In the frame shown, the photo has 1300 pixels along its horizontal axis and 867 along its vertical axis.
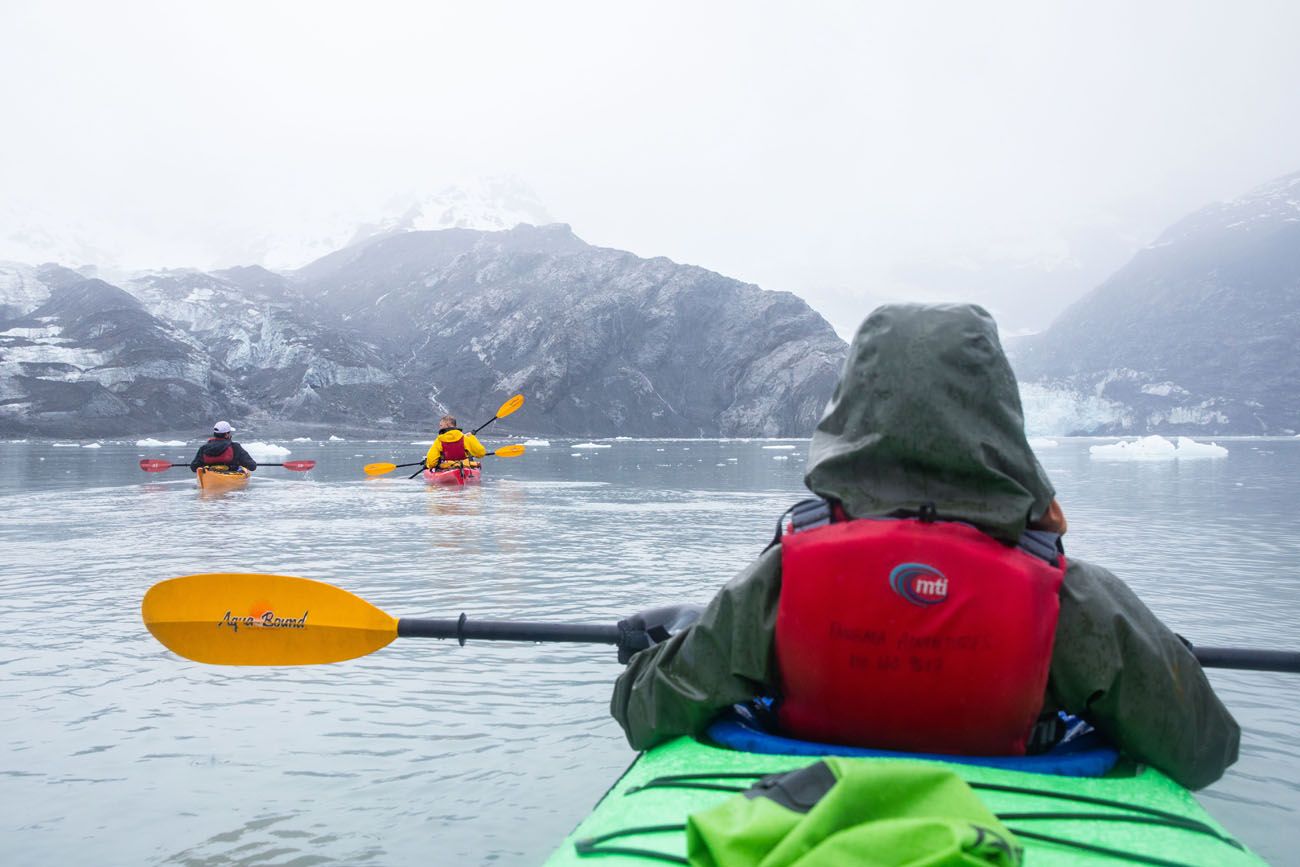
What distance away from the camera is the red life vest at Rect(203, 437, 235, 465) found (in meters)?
20.9

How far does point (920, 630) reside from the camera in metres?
2.02

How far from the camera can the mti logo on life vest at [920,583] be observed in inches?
78.0

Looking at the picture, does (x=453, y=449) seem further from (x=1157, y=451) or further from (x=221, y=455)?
(x=1157, y=451)

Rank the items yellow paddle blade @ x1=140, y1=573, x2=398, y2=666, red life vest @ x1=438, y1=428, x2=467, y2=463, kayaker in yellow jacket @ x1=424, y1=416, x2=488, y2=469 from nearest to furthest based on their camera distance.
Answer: yellow paddle blade @ x1=140, y1=573, x2=398, y2=666 → kayaker in yellow jacket @ x1=424, y1=416, x2=488, y2=469 → red life vest @ x1=438, y1=428, x2=467, y2=463

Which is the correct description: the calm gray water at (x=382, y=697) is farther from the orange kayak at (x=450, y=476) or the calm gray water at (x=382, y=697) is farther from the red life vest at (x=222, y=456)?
the orange kayak at (x=450, y=476)

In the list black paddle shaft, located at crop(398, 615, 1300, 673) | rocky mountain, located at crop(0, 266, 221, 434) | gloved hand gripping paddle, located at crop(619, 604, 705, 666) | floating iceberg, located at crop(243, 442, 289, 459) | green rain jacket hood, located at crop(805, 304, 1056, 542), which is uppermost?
rocky mountain, located at crop(0, 266, 221, 434)

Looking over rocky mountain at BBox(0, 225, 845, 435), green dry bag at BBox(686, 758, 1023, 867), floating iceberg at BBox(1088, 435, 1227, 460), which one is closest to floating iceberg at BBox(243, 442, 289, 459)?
floating iceberg at BBox(1088, 435, 1227, 460)

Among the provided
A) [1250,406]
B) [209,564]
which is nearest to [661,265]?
[1250,406]

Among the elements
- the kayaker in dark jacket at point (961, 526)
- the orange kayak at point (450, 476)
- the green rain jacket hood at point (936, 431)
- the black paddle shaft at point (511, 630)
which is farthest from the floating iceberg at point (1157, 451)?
the green rain jacket hood at point (936, 431)

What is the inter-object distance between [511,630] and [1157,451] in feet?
178

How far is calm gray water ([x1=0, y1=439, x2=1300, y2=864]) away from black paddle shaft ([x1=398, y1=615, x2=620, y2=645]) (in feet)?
2.11

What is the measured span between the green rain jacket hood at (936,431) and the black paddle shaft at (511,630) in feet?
6.03

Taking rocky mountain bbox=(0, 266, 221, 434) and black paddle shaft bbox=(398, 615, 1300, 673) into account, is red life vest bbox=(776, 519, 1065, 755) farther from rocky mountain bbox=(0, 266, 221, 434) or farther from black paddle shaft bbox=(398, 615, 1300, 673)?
rocky mountain bbox=(0, 266, 221, 434)

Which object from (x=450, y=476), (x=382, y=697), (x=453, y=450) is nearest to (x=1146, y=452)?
(x=453, y=450)
